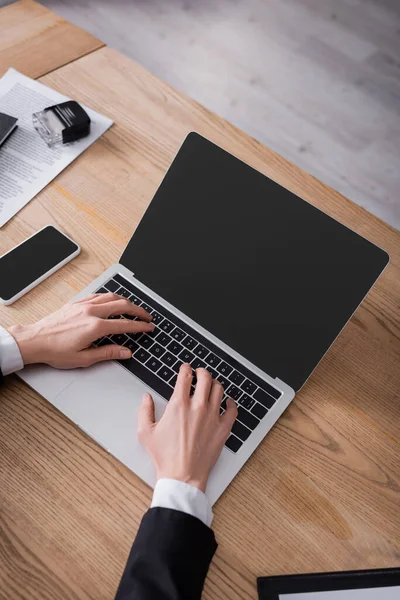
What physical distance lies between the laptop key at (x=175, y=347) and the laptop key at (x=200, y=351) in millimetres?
25

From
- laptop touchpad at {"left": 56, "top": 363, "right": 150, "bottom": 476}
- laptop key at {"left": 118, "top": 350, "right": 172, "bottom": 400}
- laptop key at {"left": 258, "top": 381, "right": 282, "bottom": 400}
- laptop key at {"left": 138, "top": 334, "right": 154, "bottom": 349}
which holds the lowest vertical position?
laptop touchpad at {"left": 56, "top": 363, "right": 150, "bottom": 476}

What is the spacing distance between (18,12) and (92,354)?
961 mm

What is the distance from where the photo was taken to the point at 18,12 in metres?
1.39

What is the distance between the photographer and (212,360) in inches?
36.5

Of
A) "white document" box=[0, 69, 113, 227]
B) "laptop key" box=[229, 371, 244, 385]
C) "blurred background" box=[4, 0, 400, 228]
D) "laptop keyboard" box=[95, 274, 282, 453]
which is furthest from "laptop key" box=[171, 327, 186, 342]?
"blurred background" box=[4, 0, 400, 228]

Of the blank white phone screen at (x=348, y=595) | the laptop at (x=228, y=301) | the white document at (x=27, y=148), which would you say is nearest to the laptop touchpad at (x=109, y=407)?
Answer: the laptop at (x=228, y=301)

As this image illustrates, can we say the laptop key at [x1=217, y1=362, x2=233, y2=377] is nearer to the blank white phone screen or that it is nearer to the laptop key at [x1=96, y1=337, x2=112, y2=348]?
the laptop key at [x1=96, y1=337, x2=112, y2=348]

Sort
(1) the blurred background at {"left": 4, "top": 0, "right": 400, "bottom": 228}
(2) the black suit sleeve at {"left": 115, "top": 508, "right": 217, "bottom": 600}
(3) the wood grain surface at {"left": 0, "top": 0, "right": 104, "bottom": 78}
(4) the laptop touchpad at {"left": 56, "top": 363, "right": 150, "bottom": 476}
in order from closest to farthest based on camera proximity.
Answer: (2) the black suit sleeve at {"left": 115, "top": 508, "right": 217, "bottom": 600} < (4) the laptop touchpad at {"left": 56, "top": 363, "right": 150, "bottom": 476} < (3) the wood grain surface at {"left": 0, "top": 0, "right": 104, "bottom": 78} < (1) the blurred background at {"left": 4, "top": 0, "right": 400, "bottom": 228}

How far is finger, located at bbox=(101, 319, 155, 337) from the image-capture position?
2.96 ft

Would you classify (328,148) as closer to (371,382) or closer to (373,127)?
(373,127)

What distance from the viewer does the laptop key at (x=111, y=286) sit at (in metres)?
0.99

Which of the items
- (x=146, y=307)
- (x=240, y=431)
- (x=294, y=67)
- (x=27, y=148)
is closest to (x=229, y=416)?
(x=240, y=431)

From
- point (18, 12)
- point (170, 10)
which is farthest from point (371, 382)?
point (170, 10)

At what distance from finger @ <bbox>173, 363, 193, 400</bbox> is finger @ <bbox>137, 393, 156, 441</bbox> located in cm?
4
